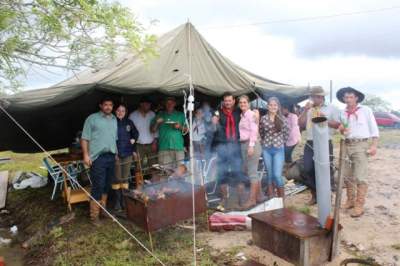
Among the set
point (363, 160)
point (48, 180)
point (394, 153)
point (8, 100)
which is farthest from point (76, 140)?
point (394, 153)

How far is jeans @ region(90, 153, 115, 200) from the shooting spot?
4637 millimetres

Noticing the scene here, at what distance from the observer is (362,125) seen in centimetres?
440

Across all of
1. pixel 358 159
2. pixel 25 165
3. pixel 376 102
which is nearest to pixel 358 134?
pixel 358 159

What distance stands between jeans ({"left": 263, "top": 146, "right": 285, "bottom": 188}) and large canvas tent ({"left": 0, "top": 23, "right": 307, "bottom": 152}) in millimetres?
1182

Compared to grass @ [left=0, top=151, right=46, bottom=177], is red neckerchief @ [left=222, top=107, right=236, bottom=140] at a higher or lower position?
higher

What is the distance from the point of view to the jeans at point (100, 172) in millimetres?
4637

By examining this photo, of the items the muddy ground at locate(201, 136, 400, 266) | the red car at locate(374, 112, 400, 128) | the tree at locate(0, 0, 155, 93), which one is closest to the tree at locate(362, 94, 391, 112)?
the red car at locate(374, 112, 400, 128)

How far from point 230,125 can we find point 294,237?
2.24m

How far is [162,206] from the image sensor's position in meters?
3.77

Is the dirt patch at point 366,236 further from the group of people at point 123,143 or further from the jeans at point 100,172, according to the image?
the jeans at point 100,172

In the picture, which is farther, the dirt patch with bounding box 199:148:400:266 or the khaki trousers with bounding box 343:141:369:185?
the khaki trousers with bounding box 343:141:369:185

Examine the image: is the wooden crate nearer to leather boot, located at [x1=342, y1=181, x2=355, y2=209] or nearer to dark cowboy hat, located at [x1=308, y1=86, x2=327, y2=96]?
leather boot, located at [x1=342, y1=181, x2=355, y2=209]

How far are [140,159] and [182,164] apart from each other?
73 centimetres

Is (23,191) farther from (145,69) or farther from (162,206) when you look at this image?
(162,206)
